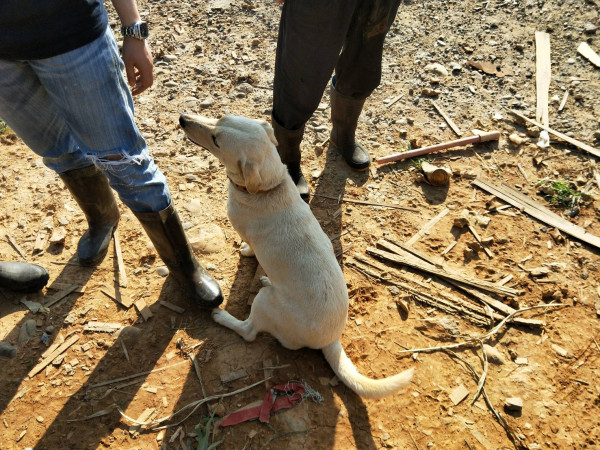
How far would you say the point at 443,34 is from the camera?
6148 millimetres

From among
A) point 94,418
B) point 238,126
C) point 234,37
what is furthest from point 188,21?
point 94,418

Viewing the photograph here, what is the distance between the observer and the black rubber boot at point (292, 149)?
146 inches

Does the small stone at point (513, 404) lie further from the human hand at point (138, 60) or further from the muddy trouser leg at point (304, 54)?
the human hand at point (138, 60)

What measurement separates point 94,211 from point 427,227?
10.0 feet

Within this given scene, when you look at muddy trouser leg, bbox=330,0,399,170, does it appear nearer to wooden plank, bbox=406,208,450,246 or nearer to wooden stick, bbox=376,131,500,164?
wooden stick, bbox=376,131,500,164

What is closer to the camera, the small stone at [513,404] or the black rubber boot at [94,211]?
the small stone at [513,404]

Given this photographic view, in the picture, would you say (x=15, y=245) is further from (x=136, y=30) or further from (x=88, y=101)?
(x=136, y=30)

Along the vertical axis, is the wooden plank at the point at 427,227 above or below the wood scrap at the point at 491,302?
above

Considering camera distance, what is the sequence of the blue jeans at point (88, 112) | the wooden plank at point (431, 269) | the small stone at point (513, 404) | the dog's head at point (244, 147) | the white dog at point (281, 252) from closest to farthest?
the blue jeans at point (88, 112), the white dog at point (281, 252), the dog's head at point (244, 147), the small stone at point (513, 404), the wooden plank at point (431, 269)

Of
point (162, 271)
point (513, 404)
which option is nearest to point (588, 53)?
point (513, 404)

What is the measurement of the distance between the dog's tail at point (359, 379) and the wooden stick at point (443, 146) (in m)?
2.42

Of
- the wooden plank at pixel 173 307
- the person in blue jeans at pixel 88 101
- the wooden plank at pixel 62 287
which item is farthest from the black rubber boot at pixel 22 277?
the wooden plank at pixel 173 307

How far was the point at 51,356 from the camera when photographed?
3.03m

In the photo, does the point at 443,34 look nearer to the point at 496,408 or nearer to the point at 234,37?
the point at 234,37
